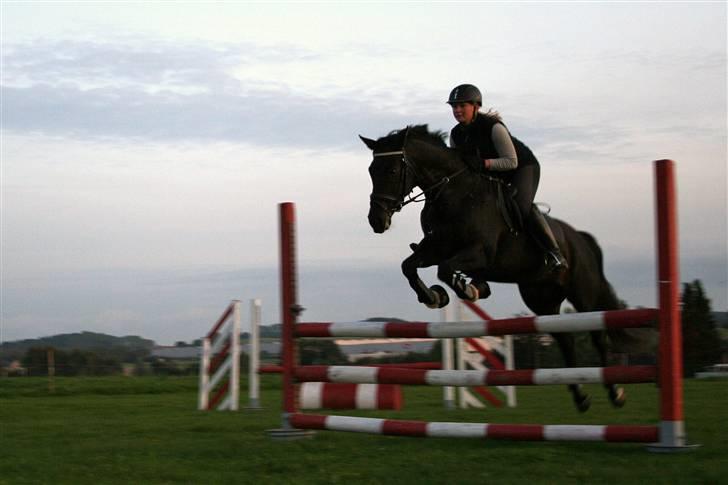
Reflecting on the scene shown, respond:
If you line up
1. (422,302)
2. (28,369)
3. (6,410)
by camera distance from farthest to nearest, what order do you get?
1. (28,369)
2. (6,410)
3. (422,302)

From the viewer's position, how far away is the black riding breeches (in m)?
6.47

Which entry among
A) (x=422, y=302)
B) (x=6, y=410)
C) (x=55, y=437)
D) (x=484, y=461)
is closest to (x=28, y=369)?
(x=6, y=410)

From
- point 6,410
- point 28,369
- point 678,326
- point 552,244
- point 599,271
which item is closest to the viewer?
point 678,326

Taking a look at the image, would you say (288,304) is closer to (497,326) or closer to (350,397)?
(497,326)

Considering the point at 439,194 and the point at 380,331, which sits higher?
the point at 439,194

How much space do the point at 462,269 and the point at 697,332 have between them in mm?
21839

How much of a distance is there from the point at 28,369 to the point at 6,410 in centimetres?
965

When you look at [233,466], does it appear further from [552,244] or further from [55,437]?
[552,244]

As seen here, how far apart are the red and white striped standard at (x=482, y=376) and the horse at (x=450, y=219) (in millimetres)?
761

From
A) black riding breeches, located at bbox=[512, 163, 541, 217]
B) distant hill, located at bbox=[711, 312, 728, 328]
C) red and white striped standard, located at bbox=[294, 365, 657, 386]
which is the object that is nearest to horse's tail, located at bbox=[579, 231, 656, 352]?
black riding breeches, located at bbox=[512, 163, 541, 217]

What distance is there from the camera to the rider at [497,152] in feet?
20.7

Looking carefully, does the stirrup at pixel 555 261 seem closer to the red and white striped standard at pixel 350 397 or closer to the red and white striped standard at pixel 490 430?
the red and white striped standard at pixel 490 430

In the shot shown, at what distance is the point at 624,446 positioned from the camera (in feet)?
16.2

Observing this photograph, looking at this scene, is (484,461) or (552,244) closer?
(484,461)
